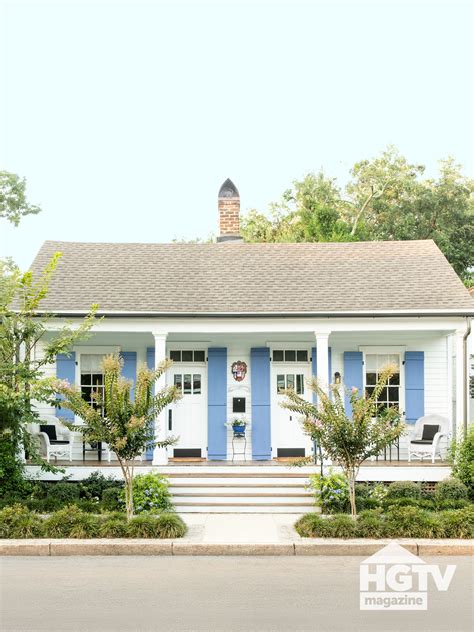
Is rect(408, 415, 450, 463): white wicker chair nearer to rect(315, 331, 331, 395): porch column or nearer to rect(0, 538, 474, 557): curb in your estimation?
rect(315, 331, 331, 395): porch column

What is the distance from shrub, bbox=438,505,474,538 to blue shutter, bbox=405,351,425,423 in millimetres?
4748

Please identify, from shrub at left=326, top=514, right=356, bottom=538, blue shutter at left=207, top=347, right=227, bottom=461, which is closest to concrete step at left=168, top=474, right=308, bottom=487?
blue shutter at left=207, top=347, right=227, bottom=461

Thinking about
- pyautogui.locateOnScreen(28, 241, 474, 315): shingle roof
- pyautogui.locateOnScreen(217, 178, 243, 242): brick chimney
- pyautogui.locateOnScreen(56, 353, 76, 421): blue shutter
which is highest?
pyautogui.locateOnScreen(217, 178, 243, 242): brick chimney

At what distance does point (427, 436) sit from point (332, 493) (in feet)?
11.2

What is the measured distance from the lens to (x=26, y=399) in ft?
45.4

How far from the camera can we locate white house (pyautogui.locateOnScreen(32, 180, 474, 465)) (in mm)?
16266

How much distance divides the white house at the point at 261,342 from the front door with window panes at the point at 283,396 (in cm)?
2

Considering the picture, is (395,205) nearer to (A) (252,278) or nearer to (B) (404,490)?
(A) (252,278)

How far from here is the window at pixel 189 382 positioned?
57.3 feet

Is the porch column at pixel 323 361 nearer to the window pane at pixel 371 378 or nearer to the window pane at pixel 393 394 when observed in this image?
the window pane at pixel 371 378

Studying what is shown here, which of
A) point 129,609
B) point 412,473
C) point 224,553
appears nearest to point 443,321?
point 412,473

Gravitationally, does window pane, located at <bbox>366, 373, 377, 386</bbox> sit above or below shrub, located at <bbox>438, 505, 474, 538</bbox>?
above

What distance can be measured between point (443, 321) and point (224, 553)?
6.70 metres

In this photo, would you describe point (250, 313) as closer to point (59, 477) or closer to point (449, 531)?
point (59, 477)
